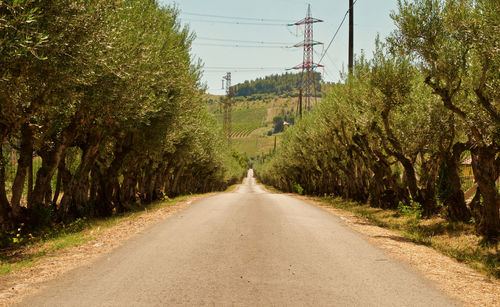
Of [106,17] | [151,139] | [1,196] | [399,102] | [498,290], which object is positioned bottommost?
[498,290]

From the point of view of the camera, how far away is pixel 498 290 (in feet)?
25.1

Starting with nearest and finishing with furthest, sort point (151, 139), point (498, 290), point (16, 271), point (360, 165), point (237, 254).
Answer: point (498, 290)
point (16, 271)
point (237, 254)
point (151, 139)
point (360, 165)

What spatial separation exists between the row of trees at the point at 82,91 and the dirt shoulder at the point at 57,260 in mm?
3611

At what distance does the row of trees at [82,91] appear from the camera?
9297 mm

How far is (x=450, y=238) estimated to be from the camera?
46.5 feet

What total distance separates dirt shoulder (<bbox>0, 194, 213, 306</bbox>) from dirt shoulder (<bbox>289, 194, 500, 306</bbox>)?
8172mm

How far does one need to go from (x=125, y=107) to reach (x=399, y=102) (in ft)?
41.9

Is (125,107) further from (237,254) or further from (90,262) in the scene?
(237,254)

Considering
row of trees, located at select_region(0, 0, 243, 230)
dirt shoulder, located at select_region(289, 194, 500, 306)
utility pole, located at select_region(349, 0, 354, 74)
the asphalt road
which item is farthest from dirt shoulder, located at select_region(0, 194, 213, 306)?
utility pole, located at select_region(349, 0, 354, 74)

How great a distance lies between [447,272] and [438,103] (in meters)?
9.06

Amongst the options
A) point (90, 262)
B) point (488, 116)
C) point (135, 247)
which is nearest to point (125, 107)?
point (135, 247)

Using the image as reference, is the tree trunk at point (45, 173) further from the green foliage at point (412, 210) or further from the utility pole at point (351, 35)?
the utility pole at point (351, 35)

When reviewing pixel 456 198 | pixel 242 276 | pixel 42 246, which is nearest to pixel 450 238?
pixel 456 198

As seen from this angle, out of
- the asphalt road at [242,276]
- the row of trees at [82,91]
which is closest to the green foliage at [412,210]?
the asphalt road at [242,276]
